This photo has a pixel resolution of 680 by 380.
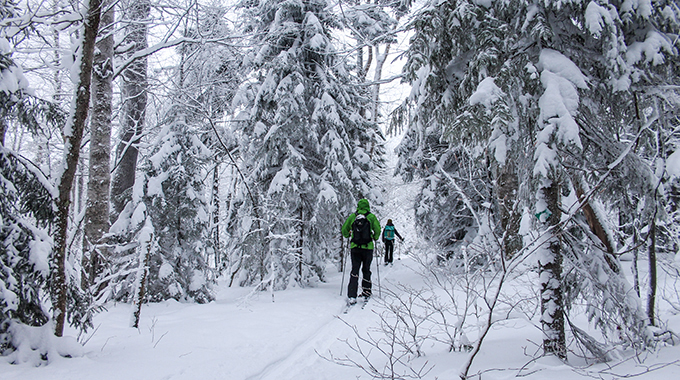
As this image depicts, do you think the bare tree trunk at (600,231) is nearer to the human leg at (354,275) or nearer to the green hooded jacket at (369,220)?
the green hooded jacket at (369,220)

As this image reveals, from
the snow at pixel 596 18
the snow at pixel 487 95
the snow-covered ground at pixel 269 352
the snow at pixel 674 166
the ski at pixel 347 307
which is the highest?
the snow at pixel 596 18

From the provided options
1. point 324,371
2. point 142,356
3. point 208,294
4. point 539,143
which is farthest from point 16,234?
point 539,143

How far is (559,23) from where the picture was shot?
140 inches

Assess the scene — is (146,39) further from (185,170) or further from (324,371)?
(324,371)

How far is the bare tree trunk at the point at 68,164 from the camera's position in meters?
3.71

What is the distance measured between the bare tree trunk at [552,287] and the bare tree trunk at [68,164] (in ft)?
15.3

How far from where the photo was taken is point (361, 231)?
8.02m

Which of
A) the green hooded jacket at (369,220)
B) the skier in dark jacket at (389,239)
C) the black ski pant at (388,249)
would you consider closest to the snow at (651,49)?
the green hooded jacket at (369,220)

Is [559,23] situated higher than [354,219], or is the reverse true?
[559,23]

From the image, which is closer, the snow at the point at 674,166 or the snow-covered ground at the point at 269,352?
the snow at the point at 674,166

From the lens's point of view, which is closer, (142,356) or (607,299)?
(607,299)

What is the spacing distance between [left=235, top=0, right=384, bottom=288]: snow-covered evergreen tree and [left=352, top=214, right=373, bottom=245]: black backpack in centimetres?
161

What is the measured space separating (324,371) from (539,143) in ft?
10.5

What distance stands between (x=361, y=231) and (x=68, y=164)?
5.43 meters
